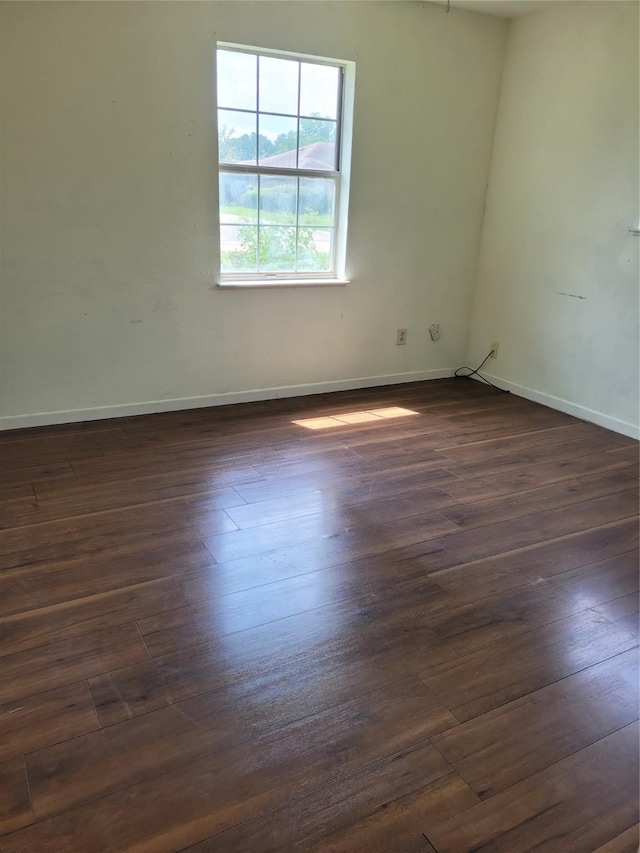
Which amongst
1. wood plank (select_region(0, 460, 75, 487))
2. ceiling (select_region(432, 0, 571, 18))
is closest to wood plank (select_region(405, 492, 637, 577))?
wood plank (select_region(0, 460, 75, 487))

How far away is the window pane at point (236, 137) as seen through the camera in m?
3.47

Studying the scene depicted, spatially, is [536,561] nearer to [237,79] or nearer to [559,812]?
[559,812]

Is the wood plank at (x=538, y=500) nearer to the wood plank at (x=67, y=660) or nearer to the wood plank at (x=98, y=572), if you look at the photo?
the wood plank at (x=98, y=572)

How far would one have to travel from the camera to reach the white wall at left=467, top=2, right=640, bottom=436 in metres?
3.52

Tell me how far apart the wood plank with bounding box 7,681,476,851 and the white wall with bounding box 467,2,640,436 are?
282 centimetres

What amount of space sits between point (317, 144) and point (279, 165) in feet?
1.04

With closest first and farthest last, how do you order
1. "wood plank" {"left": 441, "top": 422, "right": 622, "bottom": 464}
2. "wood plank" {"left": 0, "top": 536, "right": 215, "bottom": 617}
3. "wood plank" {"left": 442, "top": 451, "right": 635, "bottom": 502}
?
1. "wood plank" {"left": 0, "top": 536, "right": 215, "bottom": 617}
2. "wood plank" {"left": 442, "top": 451, "right": 635, "bottom": 502}
3. "wood plank" {"left": 441, "top": 422, "right": 622, "bottom": 464}

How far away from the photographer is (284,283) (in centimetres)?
383

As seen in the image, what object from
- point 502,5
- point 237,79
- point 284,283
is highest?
point 502,5

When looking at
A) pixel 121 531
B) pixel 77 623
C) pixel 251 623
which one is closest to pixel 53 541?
pixel 121 531

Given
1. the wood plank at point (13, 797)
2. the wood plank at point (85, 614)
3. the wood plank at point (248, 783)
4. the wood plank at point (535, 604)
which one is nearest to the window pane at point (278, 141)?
the wood plank at point (85, 614)

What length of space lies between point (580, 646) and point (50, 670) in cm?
159

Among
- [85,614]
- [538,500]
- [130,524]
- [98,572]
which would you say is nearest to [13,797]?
[85,614]

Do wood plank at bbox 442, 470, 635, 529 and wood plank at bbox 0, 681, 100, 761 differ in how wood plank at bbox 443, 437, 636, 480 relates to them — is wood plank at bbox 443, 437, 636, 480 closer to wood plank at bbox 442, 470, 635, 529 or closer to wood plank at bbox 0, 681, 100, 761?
wood plank at bbox 442, 470, 635, 529
